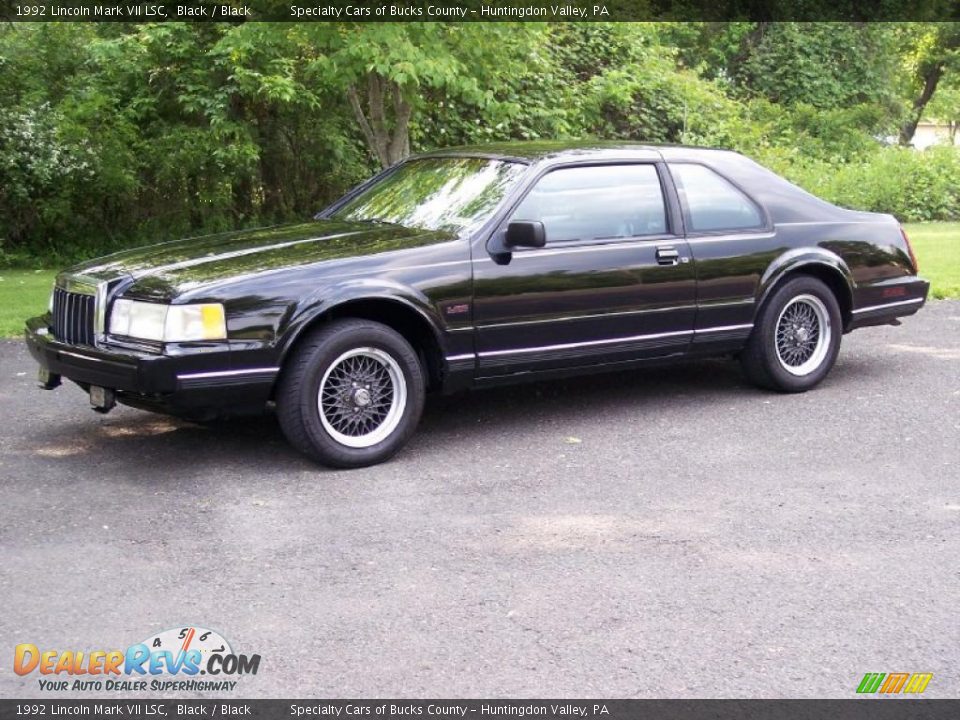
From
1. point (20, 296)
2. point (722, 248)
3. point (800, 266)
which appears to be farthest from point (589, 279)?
point (20, 296)

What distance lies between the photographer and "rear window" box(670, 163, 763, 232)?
7.55 metres

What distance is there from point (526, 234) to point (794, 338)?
89.8 inches

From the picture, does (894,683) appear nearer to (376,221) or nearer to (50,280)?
(376,221)

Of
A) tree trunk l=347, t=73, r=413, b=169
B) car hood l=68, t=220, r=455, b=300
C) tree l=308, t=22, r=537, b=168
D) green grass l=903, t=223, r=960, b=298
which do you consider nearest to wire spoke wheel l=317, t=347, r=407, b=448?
car hood l=68, t=220, r=455, b=300

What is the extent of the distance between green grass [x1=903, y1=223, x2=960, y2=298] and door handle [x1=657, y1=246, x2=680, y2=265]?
559 centimetres

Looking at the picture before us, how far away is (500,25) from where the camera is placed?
11828mm

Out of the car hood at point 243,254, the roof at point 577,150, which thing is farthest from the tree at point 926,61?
the car hood at point 243,254

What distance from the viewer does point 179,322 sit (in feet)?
19.5

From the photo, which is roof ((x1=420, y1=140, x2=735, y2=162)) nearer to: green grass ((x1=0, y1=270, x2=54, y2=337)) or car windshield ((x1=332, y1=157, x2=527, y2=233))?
car windshield ((x1=332, y1=157, x2=527, y2=233))

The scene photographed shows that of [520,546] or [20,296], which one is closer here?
[520,546]

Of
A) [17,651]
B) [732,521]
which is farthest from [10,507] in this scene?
[732,521]

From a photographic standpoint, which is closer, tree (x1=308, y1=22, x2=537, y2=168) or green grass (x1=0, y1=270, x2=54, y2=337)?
green grass (x1=0, y1=270, x2=54, y2=337)

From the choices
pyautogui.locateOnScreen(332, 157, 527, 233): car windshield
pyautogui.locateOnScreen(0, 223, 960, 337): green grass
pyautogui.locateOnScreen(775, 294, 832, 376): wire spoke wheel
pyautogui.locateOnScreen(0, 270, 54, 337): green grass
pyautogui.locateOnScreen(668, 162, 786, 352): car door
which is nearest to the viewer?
pyautogui.locateOnScreen(332, 157, 527, 233): car windshield

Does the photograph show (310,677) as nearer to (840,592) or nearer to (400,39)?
(840,592)
